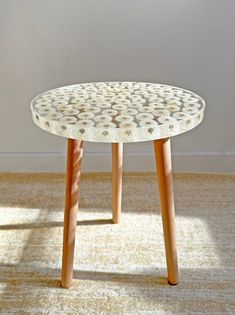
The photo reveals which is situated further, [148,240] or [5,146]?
[5,146]

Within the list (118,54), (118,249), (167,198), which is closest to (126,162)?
(118,54)

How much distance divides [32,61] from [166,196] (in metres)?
0.81

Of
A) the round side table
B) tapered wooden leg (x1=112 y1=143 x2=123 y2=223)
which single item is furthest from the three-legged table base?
tapered wooden leg (x1=112 y1=143 x2=123 y2=223)

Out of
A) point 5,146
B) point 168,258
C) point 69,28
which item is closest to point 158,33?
point 69,28

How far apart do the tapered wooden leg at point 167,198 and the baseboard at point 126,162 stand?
2.22ft

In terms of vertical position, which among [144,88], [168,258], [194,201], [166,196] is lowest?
[194,201]

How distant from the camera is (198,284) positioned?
1069 mm

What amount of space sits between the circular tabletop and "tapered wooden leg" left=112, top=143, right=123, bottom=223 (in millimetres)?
168

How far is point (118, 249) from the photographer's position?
1206 mm

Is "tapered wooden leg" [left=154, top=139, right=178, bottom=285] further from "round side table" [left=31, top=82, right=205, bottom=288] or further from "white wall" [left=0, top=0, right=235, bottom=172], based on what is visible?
"white wall" [left=0, top=0, right=235, bottom=172]

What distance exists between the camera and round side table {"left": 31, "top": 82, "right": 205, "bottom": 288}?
87 centimetres

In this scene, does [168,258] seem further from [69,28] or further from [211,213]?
[69,28]

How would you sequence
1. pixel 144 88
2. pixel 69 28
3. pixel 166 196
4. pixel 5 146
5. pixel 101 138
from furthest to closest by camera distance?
1. pixel 5 146
2. pixel 69 28
3. pixel 144 88
4. pixel 166 196
5. pixel 101 138

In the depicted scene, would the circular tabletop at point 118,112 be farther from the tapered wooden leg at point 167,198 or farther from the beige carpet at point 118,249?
the beige carpet at point 118,249
